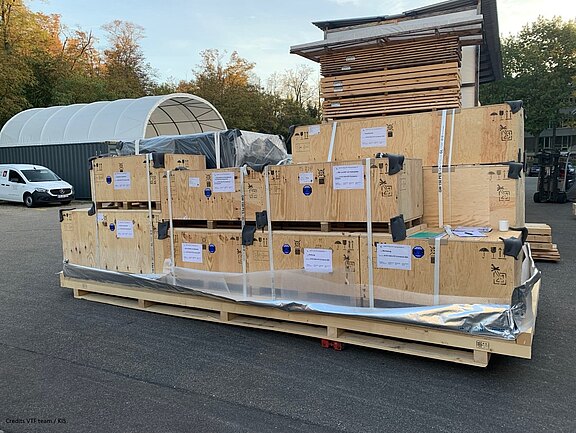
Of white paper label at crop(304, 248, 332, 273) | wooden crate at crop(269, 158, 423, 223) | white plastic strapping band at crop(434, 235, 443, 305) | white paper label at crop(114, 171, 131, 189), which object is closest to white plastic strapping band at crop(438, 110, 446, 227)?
wooden crate at crop(269, 158, 423, 223)

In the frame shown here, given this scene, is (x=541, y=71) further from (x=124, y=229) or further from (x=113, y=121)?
(x=124, y=229)

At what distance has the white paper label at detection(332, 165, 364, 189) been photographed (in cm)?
421

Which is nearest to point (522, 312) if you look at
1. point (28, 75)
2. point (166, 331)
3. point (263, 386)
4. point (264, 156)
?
point (263, 386)

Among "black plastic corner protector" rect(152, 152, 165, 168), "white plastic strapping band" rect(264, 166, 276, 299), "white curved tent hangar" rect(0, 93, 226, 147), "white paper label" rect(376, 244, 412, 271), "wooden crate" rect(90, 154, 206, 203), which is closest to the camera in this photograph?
"white paper label" rect(376, 244, 412, 271)

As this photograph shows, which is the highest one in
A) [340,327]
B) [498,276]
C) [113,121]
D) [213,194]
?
[113,121]

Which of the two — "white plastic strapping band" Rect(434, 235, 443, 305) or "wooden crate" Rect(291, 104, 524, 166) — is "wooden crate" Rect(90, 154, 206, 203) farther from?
"white plastic strapping band" Rect(434, 235, 443, 305)

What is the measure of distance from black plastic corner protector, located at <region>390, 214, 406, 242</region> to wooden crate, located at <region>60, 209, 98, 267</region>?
13.3ft

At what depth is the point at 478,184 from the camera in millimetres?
4633

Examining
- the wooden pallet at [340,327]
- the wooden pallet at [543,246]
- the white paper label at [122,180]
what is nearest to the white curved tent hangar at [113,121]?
the white paper label at [122,180]

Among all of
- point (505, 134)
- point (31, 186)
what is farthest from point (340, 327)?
point (31, 186)

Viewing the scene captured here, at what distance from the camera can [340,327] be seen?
14.3 feet

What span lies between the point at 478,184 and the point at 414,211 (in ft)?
2.37

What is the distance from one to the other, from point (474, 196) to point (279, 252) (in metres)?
2.01

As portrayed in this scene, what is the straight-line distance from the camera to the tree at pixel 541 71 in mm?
37125
